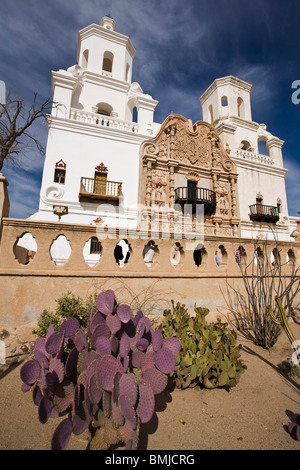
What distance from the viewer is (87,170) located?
1202 cm

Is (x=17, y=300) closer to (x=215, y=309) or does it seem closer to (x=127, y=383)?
(x=127, y=383)

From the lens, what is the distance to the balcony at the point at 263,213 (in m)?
16.0

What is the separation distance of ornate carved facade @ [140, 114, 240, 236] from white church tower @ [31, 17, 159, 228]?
0.93 m

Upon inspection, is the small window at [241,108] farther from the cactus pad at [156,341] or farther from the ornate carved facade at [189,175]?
the cactus pad at [156,341]

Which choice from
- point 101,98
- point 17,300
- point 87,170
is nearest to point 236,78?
point 101,98

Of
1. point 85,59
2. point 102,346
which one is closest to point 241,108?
point 85,59

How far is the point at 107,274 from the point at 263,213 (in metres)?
15.8

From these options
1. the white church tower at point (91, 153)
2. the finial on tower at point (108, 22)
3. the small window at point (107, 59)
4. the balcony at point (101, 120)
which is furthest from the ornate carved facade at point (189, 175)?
the finial on tower at point (108, 22)

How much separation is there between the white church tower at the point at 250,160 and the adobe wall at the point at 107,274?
12028 millimetres

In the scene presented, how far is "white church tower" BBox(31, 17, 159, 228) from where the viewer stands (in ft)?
37.3

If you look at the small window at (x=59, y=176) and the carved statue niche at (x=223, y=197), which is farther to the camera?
the carved statue niche at (x=223, y=197)

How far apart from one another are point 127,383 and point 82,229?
9.62 ft

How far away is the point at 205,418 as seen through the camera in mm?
2172

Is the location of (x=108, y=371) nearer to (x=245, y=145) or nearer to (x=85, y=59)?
(x=85, y=59)
